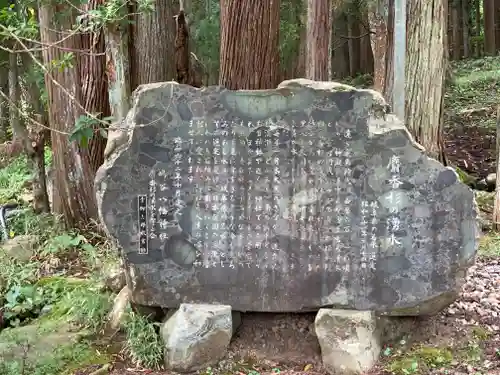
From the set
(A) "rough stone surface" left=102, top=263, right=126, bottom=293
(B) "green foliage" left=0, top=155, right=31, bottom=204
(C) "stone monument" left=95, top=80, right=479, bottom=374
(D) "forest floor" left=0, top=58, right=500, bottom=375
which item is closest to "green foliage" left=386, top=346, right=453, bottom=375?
(D) "forest floor" left=0, top=58, right=500, bottom=375

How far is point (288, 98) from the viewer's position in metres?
4.34

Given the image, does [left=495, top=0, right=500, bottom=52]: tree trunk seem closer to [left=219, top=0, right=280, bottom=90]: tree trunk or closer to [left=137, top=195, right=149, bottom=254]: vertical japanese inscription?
[left=219, top=0, right=280, bottom=90]: tree trunk

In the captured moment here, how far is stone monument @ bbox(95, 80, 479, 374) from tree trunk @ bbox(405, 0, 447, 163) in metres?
2.50

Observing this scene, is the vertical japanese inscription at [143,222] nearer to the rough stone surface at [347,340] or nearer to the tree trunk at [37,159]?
the rough stone surface at [347,340]

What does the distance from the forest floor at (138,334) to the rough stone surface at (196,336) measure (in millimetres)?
96

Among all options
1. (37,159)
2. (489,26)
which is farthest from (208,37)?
(489,26)

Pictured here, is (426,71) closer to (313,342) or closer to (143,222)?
(313,342)

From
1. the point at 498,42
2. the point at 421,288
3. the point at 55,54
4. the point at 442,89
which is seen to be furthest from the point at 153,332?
the point at 498,42

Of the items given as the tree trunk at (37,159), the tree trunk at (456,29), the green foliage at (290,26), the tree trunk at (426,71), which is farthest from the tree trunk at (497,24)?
the tree trunk at (37,159)

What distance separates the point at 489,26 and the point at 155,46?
15469 millimetres

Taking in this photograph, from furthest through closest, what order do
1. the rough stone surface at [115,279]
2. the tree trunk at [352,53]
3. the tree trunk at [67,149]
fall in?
the tree trunk at [352,53], the tree trunk at [67,149], the rough stone surface at [115,279]

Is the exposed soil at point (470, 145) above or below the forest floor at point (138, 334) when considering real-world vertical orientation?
above

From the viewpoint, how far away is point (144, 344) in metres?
4.41

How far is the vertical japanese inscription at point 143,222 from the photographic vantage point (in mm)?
4430
